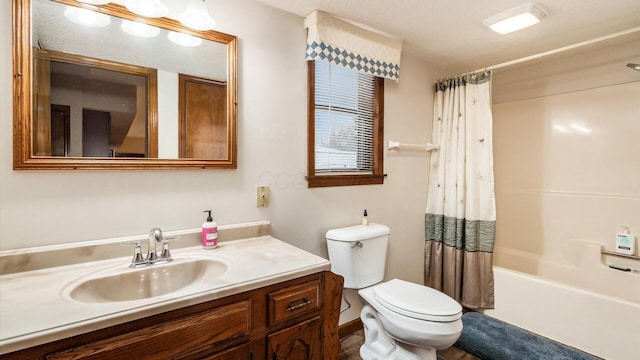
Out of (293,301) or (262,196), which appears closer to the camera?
(293,301)

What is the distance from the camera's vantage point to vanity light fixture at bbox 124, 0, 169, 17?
1.18 m

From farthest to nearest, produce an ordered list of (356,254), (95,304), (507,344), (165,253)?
1. (507,344)
2. (356,254)
3. (165,253)
4. (95,304)

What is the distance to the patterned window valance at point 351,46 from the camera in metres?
1.74

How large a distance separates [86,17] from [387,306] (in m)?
1.90

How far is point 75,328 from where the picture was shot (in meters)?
0.74

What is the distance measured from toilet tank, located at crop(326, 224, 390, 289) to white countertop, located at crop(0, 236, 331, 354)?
0.51 meters

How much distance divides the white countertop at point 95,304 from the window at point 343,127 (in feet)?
2.37

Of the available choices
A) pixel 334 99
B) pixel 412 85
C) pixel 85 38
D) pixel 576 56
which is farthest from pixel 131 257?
pixel 576 56

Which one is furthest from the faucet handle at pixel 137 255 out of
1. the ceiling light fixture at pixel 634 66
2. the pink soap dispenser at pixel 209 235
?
the ceiling light fixture at pixel 634 66

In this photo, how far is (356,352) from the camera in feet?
6.31

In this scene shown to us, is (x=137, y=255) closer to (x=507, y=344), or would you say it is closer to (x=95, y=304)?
(x=95, y=304)

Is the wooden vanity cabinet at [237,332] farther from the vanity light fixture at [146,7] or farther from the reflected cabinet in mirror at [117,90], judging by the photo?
the vanity light fixture at [146,7]

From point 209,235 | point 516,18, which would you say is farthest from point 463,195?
point 209,235

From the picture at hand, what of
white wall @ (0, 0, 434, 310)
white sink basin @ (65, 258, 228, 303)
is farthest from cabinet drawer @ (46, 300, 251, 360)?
white wall @ (0, 0, 434, 310)
